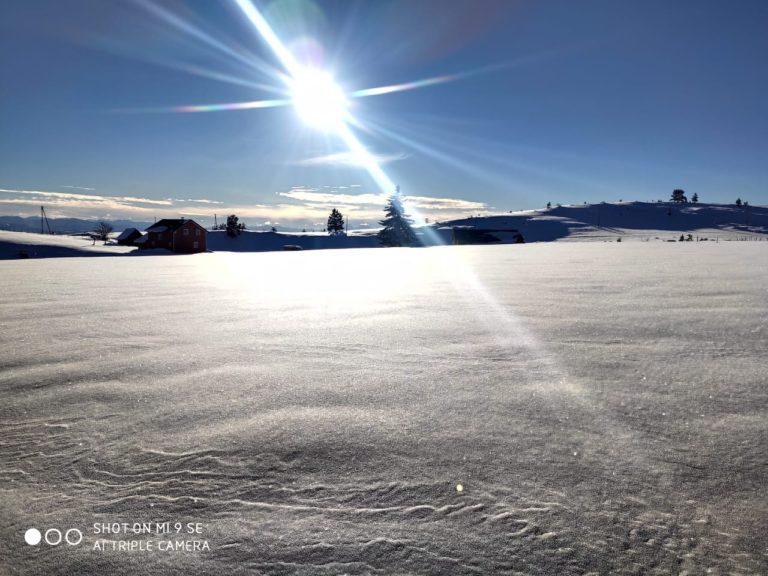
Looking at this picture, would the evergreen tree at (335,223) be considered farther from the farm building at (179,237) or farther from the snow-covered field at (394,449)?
the snow-covered field at (394,449)

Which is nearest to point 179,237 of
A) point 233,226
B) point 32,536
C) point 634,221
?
point 233,226

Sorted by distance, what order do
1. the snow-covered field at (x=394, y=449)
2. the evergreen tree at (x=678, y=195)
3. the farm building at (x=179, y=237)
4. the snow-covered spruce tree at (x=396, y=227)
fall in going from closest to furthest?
the snow-covered field at (x=394, y=449)
the farm building at (x=179, y=237)
the snow-covered spruce tree at (x=396, y=227)
the evergreen tree at (x=678, y=195)

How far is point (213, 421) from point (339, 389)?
58 centimetres

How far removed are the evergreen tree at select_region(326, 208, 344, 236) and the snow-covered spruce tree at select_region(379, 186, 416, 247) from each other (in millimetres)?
35215

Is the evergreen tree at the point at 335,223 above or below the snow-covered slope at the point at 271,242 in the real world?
above

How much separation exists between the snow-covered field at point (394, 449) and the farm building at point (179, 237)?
43.4 m

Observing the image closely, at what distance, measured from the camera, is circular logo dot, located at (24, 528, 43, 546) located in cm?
98

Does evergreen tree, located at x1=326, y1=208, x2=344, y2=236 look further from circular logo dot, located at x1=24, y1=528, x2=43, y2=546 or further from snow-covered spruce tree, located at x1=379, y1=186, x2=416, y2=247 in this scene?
circular logo dot, located at x1=24, y1=528, x2=43, y2=546

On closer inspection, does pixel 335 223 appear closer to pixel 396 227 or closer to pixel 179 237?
pixel 396 227

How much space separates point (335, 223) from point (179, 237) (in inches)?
1911

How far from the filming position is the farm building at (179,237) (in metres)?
41.7

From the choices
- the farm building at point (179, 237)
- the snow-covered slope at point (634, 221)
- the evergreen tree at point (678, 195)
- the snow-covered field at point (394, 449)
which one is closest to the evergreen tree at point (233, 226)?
the farm building at point (179, 237)

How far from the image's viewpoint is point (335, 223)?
88.1 m

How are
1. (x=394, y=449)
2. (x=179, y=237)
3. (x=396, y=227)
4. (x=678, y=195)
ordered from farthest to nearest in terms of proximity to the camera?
(x=678, y=195), (x=396, y=227), (x=179, y=237), (x=394, y=449)
